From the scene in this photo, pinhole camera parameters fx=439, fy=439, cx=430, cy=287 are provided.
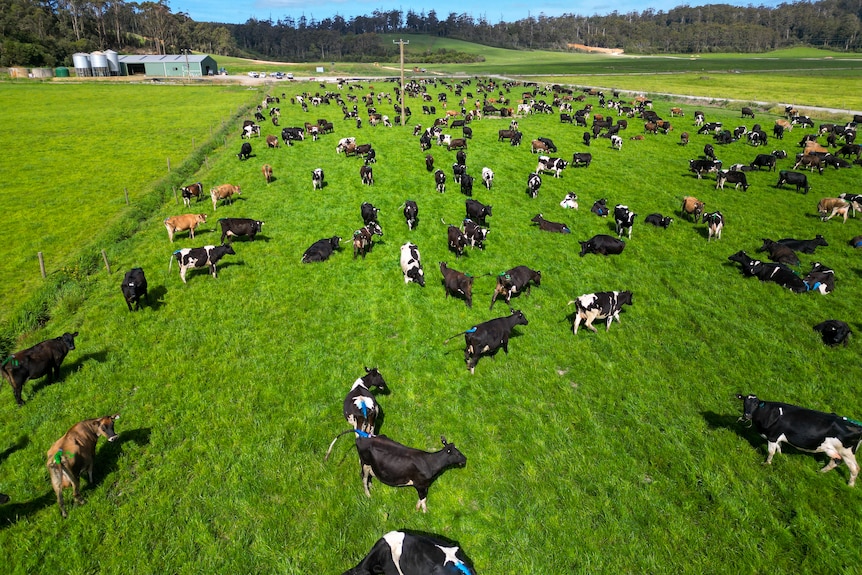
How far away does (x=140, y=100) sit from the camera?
225 feet

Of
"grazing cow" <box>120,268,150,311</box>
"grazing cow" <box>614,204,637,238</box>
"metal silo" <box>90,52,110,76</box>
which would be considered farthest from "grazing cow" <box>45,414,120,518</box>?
"metal silo" <box>90,52,110,76</box>

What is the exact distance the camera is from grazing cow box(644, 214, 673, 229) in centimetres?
2266

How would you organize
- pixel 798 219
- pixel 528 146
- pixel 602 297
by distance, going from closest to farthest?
pixel 602 297 → pixel 798 219 → pixel 528 146

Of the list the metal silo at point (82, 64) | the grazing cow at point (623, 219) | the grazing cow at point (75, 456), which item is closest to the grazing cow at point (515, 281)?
the grazing cow at point (623, 219)

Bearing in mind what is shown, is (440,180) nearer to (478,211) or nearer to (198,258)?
(478,211)

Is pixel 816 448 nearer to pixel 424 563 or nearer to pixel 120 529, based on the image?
pixel 424 563

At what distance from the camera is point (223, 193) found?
25125 mm

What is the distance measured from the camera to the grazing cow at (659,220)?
22656 millimetres

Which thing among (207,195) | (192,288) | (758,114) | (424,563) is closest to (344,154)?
(207,195)

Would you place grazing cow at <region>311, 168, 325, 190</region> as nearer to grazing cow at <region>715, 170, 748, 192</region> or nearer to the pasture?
the pasture

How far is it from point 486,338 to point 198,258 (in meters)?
11.9

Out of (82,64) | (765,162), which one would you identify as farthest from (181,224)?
(82,64)

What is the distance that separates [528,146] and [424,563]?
37.3m

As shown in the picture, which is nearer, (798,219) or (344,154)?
(798,219)
